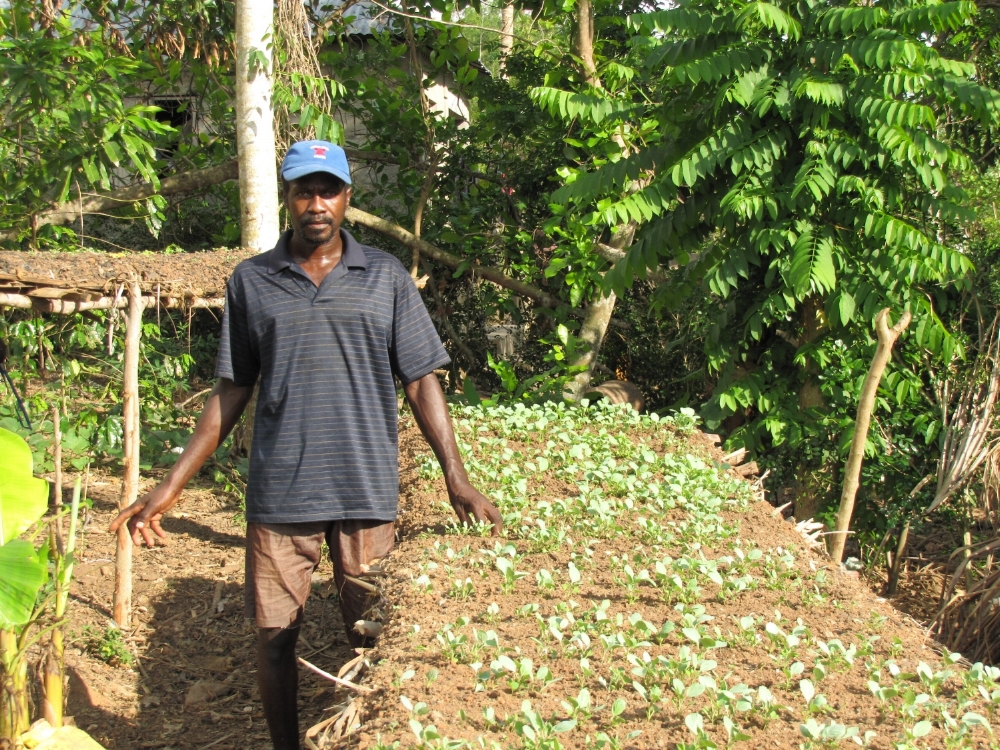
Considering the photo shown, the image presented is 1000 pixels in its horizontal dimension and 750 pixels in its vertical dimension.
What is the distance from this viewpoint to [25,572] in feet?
10.9

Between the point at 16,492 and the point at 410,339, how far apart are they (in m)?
1.70

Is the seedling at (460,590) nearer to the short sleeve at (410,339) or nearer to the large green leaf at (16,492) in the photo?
the short sleeve at (410,339)

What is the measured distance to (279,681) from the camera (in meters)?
3.75

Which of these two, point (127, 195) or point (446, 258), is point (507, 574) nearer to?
point (127, 195)

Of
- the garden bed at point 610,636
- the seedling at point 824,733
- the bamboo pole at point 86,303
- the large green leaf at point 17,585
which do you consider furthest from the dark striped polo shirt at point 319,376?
the seedling at point 824,733

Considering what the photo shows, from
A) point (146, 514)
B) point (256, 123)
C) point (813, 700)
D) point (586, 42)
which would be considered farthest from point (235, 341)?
point (586, 42)

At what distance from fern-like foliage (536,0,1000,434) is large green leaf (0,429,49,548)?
3.50 meters

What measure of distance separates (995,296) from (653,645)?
17.3 feet

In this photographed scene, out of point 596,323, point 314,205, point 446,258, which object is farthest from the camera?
point 446,258

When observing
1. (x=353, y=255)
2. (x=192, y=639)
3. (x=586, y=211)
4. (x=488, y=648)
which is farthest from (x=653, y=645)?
(x=586, y=211)

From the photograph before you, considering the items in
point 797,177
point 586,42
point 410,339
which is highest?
point 586,42

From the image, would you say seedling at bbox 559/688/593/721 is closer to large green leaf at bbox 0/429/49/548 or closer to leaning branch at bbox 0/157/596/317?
large green leaf at bbox 0/429/49/548

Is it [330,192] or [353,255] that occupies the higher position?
[330,192]

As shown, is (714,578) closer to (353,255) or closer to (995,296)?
(353,255)
